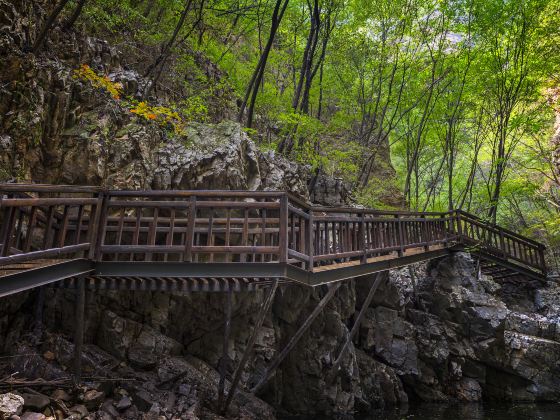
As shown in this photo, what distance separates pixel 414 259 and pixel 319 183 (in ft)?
16.6

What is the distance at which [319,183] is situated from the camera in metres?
15.4

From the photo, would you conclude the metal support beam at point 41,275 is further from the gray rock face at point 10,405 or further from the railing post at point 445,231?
the railing post at point 445,231

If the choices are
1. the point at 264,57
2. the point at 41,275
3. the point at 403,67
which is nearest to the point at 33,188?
the point at 41,275

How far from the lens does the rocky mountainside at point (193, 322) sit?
6746 mm

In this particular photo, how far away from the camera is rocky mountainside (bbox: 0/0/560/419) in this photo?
266 inches

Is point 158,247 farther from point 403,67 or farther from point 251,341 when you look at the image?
point 403,67

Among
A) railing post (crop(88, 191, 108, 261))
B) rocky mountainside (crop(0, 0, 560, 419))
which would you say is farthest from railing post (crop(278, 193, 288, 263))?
rocky mountainside (crop(0, 0, 560, 419))

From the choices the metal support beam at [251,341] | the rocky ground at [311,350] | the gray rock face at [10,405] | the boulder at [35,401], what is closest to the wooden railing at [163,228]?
the metal support beam at [251,341]

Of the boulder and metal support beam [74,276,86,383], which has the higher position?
metal support beam [74,276,86,383]

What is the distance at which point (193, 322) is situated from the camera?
919cm

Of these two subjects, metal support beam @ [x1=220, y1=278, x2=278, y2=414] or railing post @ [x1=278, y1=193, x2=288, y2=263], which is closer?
railing post @ [x1=278, y1=193, x2=288, y2=263]

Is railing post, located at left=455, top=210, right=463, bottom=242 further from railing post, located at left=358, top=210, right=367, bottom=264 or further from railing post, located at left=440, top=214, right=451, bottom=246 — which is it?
railing post, located at left=358, top=210, right=367, bottom=264

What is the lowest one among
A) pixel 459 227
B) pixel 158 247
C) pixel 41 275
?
pixel 41 275

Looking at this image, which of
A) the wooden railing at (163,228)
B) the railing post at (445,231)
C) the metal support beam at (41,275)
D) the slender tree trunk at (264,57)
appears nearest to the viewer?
the metal support beam at (41,275)
